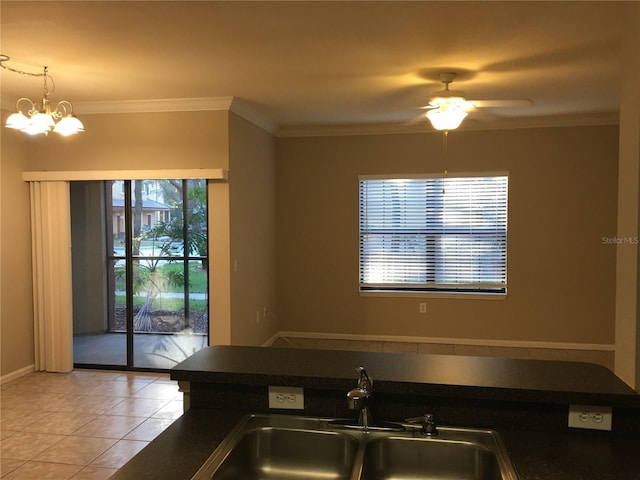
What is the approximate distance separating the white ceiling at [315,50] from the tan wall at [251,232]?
1.81 feet

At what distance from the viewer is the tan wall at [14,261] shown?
4.72 m

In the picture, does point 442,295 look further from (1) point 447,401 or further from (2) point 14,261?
(1) point 447,401

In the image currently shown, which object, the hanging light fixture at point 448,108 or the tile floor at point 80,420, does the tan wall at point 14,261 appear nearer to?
the tile floor at point 80,420

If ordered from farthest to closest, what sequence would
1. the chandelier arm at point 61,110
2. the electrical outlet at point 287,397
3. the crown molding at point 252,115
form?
the crown molding at point 252,115 → the chandelier arm at point 61,110 → the electrical outlet at point 287,397

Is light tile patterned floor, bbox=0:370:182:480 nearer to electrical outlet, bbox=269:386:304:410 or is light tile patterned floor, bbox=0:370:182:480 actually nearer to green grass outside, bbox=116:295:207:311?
green grass outside, bbox=116:295:207:311

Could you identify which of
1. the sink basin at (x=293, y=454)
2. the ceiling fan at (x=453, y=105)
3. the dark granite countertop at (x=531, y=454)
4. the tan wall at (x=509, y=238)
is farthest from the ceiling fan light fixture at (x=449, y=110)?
the sink basin at (x=293, y=454)

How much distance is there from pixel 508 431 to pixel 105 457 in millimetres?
2717

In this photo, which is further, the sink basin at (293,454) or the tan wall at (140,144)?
the tan wall at (140,144)

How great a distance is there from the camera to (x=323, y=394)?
1.73 meters

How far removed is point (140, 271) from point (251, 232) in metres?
1.15

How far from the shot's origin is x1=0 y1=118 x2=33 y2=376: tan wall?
4719mm

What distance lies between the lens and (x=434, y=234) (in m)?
6.21

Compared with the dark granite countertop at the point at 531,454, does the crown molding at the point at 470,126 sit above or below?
above

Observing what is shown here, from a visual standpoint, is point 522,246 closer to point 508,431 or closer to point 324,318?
point 324,318
